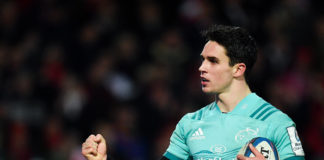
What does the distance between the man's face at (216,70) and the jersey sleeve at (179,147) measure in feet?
1.22

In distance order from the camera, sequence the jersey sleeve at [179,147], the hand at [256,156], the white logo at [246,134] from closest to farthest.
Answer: the hand at [256,156] → the white logo at [246,134] → the jersey sleeve at [179,147]

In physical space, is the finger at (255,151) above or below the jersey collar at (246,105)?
below

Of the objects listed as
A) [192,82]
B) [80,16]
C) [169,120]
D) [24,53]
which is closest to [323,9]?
[192,82]

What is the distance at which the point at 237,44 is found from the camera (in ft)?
16.4

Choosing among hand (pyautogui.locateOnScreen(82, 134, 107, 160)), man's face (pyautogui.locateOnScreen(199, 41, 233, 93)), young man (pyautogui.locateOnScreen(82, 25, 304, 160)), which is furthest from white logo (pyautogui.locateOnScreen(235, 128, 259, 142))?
hand (pyautogui.locateOnScreen(82, 134, 107, 160))

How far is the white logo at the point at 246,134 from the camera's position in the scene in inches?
188

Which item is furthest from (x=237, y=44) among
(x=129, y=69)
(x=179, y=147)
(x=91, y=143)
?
(x=129, y=69)

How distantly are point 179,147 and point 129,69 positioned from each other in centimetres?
575

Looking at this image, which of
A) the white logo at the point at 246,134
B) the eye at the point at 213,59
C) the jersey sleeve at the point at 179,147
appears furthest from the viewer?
the jersey sleeve at the point at 179,147

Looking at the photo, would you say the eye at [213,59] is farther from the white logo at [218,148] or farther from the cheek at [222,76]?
the white logo at [218,148]

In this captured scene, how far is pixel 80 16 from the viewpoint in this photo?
12023 millimetres

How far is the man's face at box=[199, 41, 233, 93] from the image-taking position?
16.5 feet

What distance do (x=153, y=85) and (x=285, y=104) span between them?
213cm

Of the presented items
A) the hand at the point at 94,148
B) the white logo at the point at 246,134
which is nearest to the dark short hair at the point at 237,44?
the white logo at the point at 246,134
